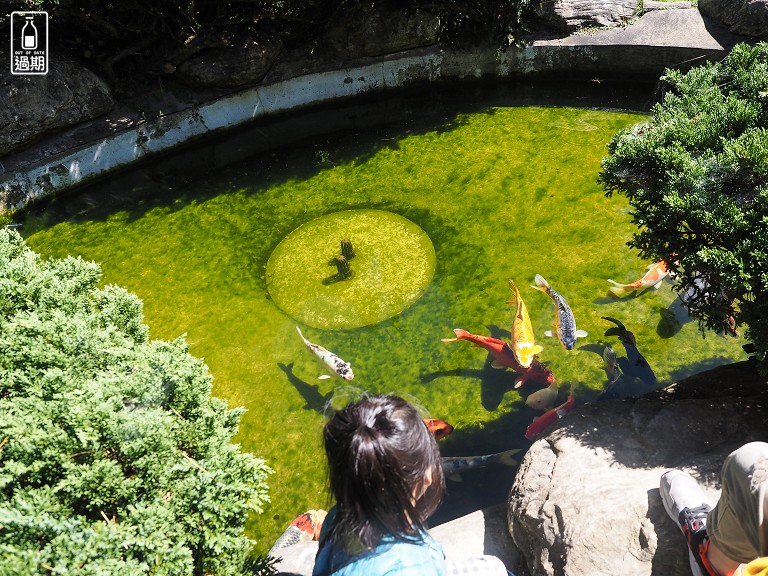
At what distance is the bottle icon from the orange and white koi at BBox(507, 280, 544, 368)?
20.8 feet

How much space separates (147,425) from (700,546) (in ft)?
7.35

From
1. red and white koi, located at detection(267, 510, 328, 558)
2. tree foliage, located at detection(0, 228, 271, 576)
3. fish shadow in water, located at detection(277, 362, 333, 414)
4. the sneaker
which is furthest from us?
fish shadow in water, located at detection(277, 362, 333, 414)

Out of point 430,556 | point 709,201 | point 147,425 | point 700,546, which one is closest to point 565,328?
point 709,201

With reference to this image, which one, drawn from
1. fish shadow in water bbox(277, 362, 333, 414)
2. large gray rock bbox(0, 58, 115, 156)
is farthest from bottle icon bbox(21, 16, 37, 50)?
fish shadow in water bbox(277, 362, 333, 414)

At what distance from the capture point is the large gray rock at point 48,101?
20.4 feet

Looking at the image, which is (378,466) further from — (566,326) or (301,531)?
(566,326)

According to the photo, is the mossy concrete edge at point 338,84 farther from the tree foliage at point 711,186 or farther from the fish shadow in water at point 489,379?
the fish shadow in water at point 489,379

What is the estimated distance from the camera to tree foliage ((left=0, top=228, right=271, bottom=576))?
6.05 feet

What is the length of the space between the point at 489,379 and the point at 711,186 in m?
1.96

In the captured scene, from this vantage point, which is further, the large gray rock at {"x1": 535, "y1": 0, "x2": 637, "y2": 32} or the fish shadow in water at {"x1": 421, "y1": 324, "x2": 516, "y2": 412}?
the large gray rock at {"x1": 535, "y1": 0, "x2": 637, "y2": 32}

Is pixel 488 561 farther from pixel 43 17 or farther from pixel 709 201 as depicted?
pixel 43 17

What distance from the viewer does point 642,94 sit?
6504mm

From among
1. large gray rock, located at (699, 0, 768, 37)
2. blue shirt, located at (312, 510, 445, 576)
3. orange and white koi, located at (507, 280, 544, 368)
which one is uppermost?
large gray rock, located at (699, 0, 768, 37)

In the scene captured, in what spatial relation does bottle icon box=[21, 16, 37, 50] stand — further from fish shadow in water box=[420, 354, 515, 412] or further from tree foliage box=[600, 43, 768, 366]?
tree foliage box=[600, 43, 768, 366]
